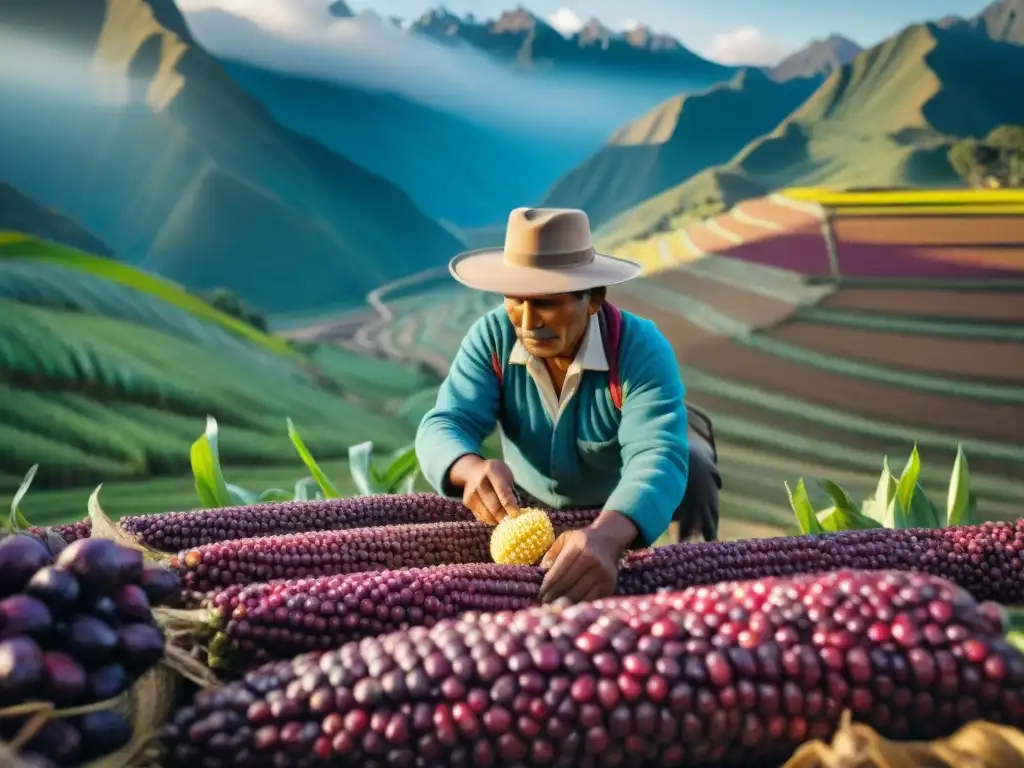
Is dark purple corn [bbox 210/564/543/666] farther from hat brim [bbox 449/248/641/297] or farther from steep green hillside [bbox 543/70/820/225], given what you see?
steep green hillside [bbox 543/70/820/225]

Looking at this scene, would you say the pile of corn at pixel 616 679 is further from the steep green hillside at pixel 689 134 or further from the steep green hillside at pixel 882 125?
the steep green hillside at pixel 689 134

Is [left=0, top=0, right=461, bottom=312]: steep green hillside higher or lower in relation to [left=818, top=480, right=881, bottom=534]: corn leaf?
higher

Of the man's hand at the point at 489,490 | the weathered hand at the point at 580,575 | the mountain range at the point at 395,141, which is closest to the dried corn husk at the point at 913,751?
the weathered hand at the point at 580,575

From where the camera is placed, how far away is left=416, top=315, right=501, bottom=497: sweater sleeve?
189 cm

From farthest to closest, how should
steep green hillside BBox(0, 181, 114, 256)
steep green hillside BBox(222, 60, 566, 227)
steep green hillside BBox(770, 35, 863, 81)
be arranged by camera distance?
steep green hillside BBox(222, 60, 566, 227)
steep green hillside BBox(770, 35, 863, 81)
steep green hillside BBox(0, 181, 114, 256)

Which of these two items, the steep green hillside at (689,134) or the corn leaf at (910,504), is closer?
the corn leaf at (910,504)

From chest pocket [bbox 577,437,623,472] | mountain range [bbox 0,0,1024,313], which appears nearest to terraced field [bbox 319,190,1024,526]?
mountain range [bbox 0,0,1024,313]

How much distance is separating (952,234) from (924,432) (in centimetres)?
115

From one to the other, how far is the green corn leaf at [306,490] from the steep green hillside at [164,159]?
203cm

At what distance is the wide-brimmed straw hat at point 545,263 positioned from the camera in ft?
5.46

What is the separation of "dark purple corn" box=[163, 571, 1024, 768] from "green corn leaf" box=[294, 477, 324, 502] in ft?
5.34

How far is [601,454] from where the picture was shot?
1927 millimetres

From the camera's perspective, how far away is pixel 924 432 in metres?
3.89

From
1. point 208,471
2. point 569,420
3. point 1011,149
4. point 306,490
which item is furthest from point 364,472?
point 1011,149
